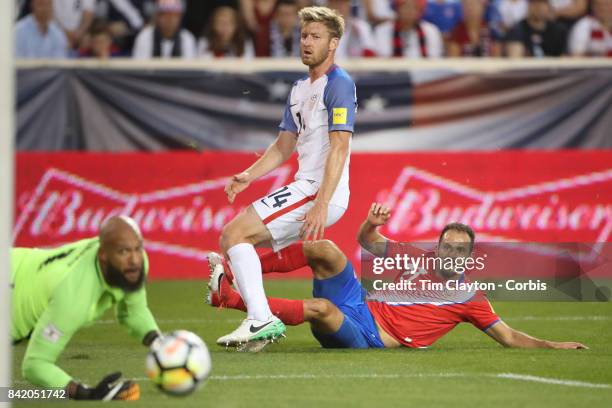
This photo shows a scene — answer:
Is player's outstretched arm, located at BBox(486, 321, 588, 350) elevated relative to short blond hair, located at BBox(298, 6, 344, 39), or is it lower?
lower

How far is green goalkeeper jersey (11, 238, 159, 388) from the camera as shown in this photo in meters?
6.84

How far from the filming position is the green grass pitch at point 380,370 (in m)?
7.25

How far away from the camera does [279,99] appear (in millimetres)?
16516

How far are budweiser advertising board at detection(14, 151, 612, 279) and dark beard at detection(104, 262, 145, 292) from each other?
26.7 feet

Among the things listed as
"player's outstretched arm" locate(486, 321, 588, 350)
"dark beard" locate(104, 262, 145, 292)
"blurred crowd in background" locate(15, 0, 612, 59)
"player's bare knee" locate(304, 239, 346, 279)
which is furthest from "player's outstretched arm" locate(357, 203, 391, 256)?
"blurred crowd in background" locate(15, 0, 612, 59)

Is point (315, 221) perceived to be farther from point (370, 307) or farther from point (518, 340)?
point (518, 340)

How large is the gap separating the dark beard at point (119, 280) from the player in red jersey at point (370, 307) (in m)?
2.48

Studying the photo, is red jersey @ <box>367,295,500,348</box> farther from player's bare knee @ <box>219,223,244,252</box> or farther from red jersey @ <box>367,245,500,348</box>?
player's bare knee @ <box>219,223,244,252</box>

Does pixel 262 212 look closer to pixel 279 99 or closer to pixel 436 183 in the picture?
pixel 436 183

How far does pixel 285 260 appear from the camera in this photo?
32.4 ft

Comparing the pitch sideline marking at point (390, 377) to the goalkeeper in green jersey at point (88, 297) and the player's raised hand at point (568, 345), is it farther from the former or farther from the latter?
the player's raised hand at point (568, 345)

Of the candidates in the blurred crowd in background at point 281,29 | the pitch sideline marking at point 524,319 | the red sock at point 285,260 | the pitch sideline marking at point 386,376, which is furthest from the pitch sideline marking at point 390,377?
the blurred crowd in background at point 281,29

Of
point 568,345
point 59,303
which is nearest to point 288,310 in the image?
point 568,345

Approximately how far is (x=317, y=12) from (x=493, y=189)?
628cm
